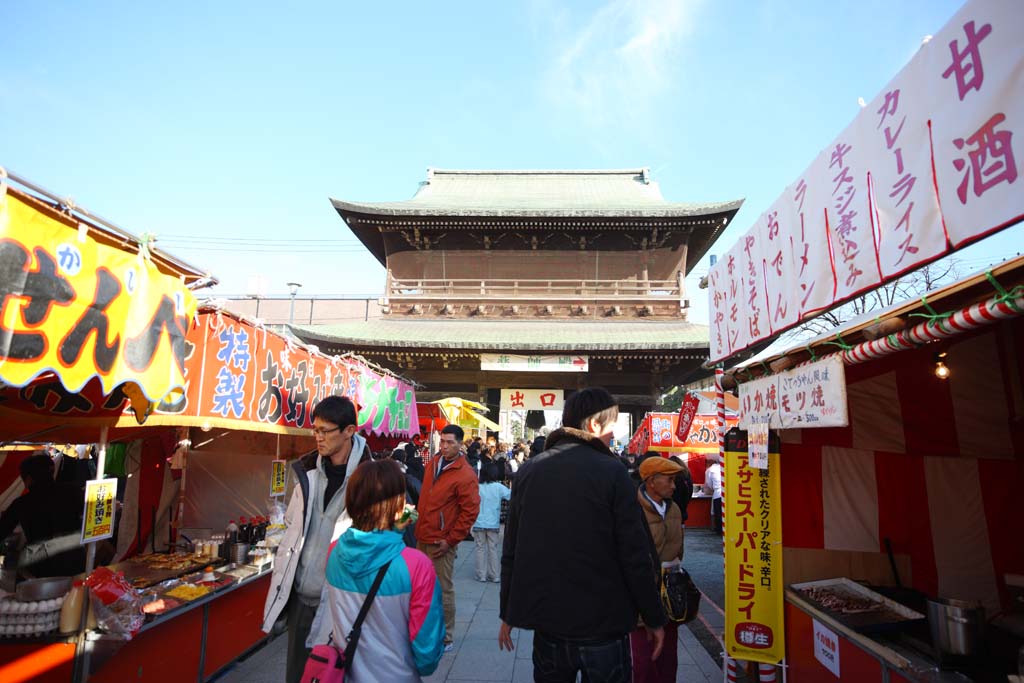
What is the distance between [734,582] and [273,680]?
3651 millimetres

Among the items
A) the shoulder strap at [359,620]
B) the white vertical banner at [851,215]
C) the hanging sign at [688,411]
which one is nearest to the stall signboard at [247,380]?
the shoulder strap at [359,620]

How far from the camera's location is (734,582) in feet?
13.1

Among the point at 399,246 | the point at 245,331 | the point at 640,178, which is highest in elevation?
the point at 640,178

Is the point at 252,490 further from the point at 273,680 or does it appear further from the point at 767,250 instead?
the point at 767,250

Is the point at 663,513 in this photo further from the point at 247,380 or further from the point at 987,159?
the point at 247,380

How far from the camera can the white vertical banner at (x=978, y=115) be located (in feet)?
6.23

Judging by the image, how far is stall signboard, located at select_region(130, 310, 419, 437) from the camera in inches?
156

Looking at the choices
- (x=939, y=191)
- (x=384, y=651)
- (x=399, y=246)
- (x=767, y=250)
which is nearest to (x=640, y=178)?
(x=399, y=246)

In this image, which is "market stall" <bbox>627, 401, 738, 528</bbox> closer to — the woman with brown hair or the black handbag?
the black handbag

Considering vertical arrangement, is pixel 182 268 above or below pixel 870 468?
above

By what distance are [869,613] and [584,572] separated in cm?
280

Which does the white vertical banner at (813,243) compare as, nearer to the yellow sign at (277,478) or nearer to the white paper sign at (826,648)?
the white paper sign at (826,648)

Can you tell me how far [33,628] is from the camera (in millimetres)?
3020

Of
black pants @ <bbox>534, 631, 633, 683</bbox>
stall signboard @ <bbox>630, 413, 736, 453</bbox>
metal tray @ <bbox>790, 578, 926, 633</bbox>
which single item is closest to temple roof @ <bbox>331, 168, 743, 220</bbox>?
stall signboard @ <bbox>630, 413, 736, 453</bbox>
